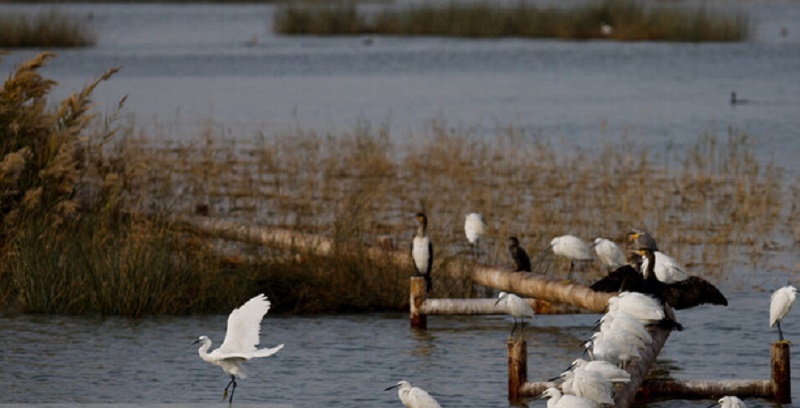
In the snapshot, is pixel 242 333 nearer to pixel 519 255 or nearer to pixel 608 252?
pixel 519 255

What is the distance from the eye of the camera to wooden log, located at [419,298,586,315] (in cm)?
1231

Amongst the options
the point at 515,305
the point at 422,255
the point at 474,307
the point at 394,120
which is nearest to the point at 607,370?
the point at 515,305

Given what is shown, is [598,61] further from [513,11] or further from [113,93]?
[113,93]

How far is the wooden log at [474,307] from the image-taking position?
12312 mm

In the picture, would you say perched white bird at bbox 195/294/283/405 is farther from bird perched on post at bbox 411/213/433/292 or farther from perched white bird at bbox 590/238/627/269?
perched white bird at bbox 590/238/627/269

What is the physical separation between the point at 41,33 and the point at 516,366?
131ft

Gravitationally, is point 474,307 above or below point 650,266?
below

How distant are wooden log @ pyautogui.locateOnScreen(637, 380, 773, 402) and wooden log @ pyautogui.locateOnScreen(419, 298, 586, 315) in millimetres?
1902

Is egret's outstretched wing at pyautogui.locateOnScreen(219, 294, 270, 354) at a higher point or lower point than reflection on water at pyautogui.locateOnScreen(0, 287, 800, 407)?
higher

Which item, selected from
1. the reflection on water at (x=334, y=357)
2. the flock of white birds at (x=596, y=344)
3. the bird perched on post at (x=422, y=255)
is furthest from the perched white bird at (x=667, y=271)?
the bird perched on post at (x=422, y=255)

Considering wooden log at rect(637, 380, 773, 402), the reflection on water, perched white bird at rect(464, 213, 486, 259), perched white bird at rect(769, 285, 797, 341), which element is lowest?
the reflection on water

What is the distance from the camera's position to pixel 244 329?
962cm

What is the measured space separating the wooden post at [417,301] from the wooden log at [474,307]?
0.15 feet

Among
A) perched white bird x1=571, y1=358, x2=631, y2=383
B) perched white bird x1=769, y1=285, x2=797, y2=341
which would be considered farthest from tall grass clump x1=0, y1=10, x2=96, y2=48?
perched white bird x1=571, y1=358, x2=631, y2=383
